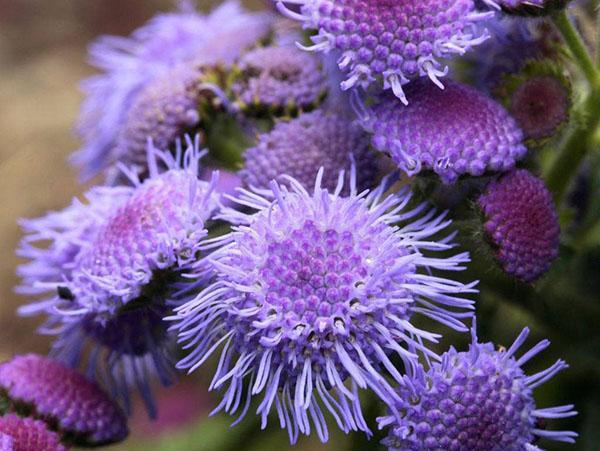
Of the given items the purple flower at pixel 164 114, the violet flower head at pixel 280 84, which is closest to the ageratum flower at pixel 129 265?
the purple flower at pixel 164 114

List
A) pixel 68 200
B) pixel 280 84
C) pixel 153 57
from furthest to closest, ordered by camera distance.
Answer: pixel 68 200 → pixel 153 57 → pixel 280 84

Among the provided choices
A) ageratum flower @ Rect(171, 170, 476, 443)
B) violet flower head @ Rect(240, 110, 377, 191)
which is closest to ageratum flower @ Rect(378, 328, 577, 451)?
ageratum flower @ Rect(171, 170, 476, 443)

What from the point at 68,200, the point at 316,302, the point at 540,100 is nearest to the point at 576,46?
the point at 540,100

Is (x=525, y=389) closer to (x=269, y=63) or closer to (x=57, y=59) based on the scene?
(x=269, y=63)

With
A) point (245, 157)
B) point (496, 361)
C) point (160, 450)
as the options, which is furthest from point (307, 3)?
point (160, 450)

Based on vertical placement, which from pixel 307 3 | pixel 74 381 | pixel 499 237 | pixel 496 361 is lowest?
pixel 74 381

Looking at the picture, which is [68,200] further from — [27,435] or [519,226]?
[519,226]
